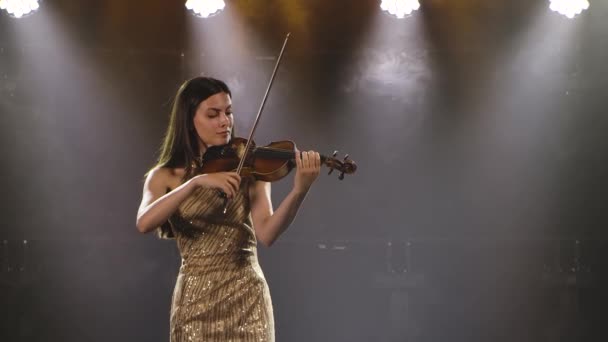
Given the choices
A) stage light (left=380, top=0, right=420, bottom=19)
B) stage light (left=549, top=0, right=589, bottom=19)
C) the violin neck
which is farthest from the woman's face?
stage light (left=549, top=0, right=589, bottom=19)

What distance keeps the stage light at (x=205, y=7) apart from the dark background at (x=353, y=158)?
2.4 inches

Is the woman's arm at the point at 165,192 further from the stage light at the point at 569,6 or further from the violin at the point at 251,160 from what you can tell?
the stage light at the point at 569,6

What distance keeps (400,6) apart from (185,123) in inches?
114

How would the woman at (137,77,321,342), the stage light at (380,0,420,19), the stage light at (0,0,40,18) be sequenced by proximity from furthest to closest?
1. the stage light at (380,0,420,19)
2. the stage light at (0,0,40,18)
3. the woman at (137,77,321,342)

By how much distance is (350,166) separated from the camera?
2266mm

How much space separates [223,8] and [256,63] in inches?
16.5

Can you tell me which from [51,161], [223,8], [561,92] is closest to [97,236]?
[51,161]

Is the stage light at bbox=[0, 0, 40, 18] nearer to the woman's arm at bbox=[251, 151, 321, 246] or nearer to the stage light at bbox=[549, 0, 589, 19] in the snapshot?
the woman's arm at bbox=[251, 151, 321, 246]

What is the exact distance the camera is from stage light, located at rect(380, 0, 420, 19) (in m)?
4.82

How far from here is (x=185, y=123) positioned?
228cm

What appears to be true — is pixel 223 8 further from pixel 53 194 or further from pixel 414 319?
pixel 414 319

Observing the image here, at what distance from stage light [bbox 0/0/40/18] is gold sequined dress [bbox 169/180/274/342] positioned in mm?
3083

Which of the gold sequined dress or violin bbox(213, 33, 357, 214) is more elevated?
violin bbox(213, 33, 357, 214)

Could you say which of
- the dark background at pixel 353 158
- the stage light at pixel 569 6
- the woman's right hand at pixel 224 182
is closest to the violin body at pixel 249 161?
the woman's right hand at pixel 224 182
